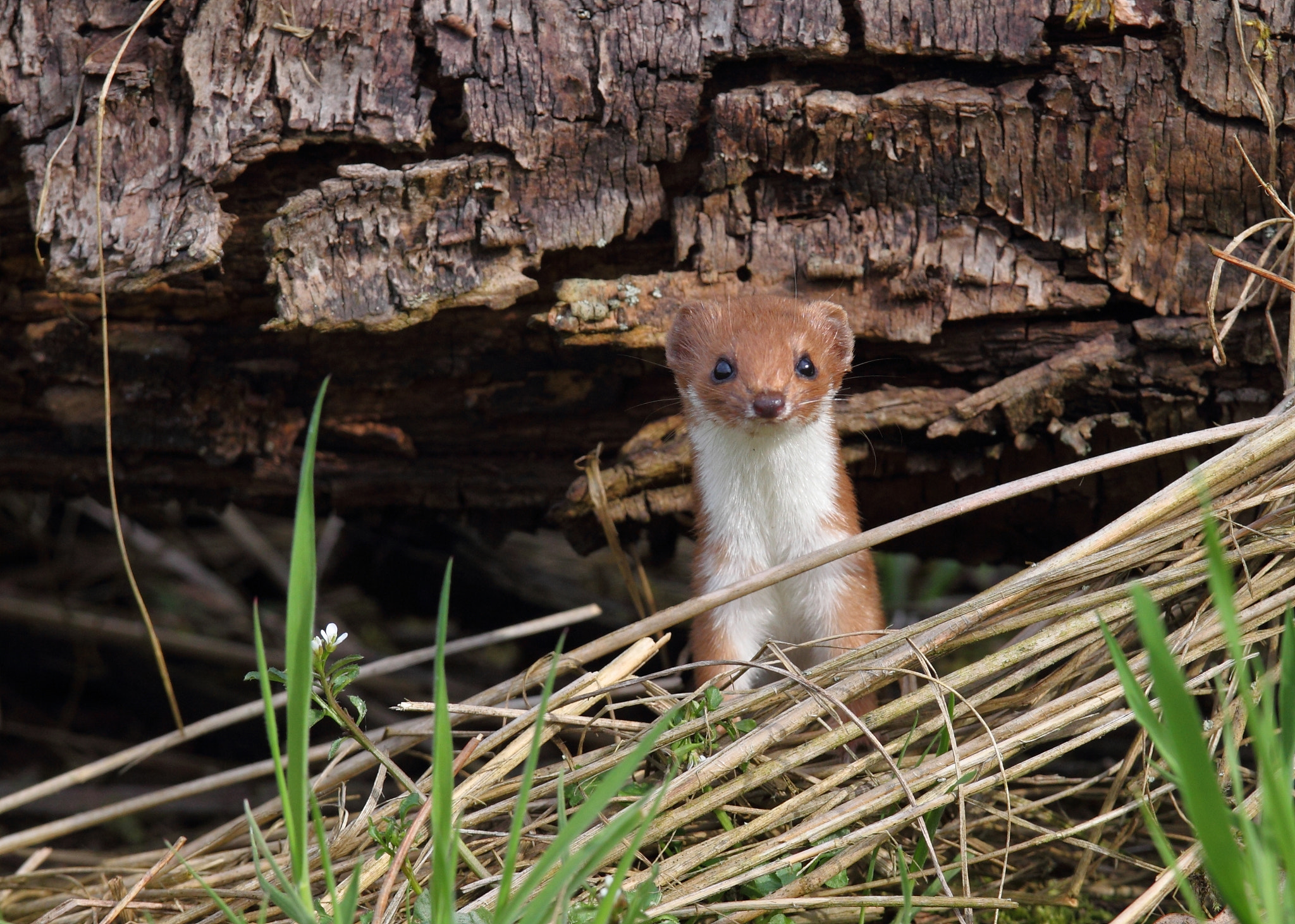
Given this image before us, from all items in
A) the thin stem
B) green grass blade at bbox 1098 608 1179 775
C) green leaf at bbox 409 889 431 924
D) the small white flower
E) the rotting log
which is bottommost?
green leaf at bbox 409 889 431 924

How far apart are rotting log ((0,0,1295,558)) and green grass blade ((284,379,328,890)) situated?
1255 millimetres

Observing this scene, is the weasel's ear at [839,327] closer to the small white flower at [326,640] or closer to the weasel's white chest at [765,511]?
the weasel's white chest at [765,511]

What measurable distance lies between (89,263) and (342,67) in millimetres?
759

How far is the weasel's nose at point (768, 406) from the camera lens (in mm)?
2582

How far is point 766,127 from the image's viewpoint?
257cm

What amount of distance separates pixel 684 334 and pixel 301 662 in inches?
63.1

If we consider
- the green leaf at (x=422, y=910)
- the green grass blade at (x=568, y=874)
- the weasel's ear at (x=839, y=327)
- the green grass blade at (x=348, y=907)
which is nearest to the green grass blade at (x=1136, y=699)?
the green grass blade at (x=568, y=874)

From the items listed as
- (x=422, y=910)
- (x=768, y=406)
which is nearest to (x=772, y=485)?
(x=768, y=406)

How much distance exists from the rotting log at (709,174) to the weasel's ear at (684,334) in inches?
2.1

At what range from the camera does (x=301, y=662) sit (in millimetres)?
1350

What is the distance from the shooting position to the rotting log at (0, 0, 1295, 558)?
250 cm

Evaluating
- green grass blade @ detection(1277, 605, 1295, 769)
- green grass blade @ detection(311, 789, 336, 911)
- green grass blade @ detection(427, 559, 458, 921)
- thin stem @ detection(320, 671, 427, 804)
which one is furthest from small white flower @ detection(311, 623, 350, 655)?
green grass blade @ detection(1277, 605, 1295, 769)

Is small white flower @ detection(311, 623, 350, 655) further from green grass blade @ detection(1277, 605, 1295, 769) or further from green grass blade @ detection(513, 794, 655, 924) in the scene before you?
green grass blade @ detection(1277, 605, 1295, 769)

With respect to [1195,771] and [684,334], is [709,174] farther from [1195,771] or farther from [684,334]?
[1195,771]
